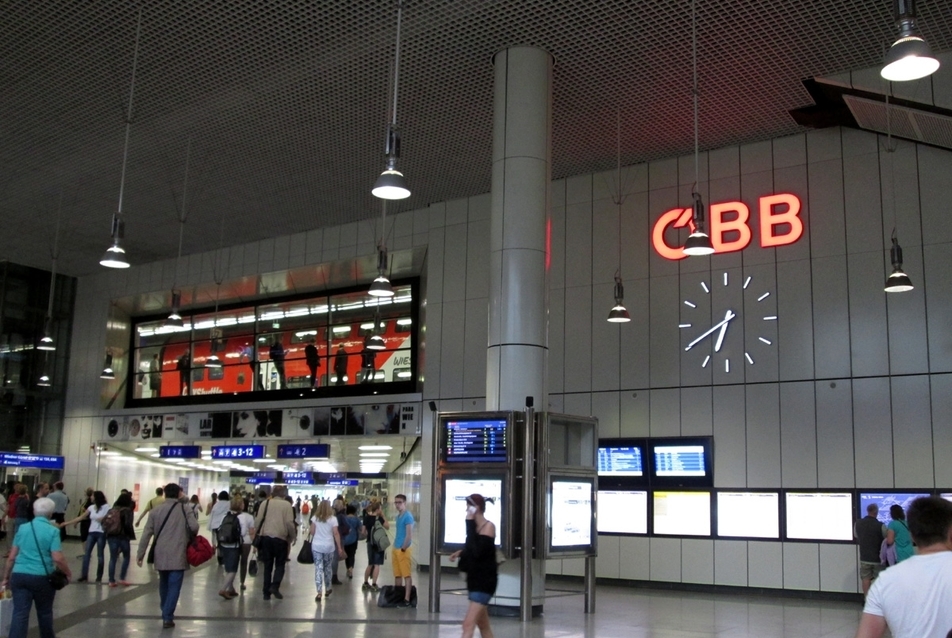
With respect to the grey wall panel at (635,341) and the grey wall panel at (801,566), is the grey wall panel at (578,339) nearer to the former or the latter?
the grey wall panel at (635,341)

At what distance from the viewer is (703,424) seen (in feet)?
50.9

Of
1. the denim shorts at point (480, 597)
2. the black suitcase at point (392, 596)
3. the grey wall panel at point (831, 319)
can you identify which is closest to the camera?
the denim shorts at point (480, 597)

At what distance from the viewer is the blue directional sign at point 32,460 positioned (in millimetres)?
25438

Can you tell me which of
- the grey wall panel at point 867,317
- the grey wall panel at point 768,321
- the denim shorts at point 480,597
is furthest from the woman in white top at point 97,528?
the grey wall panel at point 867,317

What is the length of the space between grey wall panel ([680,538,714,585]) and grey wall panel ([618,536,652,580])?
678mm

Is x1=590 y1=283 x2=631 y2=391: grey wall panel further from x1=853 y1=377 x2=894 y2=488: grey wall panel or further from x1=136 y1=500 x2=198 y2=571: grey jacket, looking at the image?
x1=136 y1=500 x2=198 y2=571: grey jacket

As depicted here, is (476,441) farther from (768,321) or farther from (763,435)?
(768,321)

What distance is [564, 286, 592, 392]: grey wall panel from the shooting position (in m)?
17.1

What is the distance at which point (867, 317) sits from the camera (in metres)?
14.2

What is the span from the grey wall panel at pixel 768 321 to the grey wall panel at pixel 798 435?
42cm

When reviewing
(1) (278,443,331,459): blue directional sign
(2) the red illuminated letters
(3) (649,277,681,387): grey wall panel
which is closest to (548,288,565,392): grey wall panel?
(3) (649,277,681,387): grey wall panel

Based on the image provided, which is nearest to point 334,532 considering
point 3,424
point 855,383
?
point 855,383

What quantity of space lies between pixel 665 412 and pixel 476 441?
5.47m

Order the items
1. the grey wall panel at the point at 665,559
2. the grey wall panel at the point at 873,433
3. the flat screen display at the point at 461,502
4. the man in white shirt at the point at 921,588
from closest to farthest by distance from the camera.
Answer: the man in white shirt at the point at 921,588 → the flat screen display at the point at 461,502 → the grey wall panel at the point at 873,433 → the grey wall panel at the point at 665,559
